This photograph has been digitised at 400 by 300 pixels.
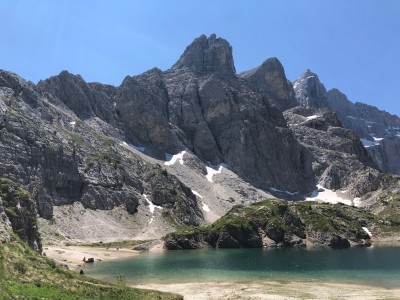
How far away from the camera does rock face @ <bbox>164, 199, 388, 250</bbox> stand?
440 ft

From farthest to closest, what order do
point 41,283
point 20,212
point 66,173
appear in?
point 66,173 → point 20,212 → point 41,283

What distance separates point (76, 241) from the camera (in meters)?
136

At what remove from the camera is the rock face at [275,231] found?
440ft

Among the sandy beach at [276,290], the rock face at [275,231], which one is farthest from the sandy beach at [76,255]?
the sandy beach at [276,290]

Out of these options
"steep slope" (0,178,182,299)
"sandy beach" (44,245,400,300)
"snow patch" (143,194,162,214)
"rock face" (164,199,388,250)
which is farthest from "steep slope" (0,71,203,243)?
"steep slope" (0,178,182,299)

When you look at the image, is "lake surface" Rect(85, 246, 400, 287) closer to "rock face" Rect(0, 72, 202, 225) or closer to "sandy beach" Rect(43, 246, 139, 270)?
"sandy beach" Rect(43, 246, 139, 270)

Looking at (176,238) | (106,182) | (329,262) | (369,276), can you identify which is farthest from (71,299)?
(106,182)

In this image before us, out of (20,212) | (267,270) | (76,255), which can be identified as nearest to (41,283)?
(20,212)

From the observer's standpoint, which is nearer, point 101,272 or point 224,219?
point 101,272

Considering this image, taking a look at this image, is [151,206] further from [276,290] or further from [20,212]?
[276,290]

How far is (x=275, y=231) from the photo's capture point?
137 m

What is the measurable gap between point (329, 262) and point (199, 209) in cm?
11290

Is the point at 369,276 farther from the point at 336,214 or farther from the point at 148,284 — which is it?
the point at 336,214

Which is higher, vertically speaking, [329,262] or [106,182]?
[106,182]
